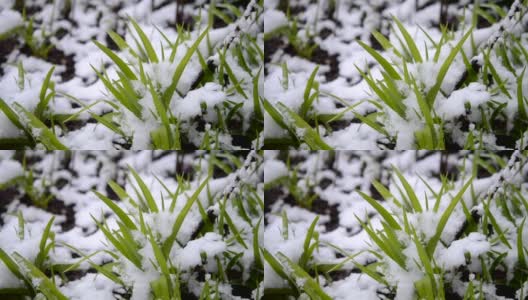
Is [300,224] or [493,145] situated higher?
[493,145]

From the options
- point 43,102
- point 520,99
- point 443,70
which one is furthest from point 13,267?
point 520,99

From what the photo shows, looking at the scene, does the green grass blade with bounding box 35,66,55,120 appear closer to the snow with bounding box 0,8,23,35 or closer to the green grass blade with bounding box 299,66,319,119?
the snow with bounding box 0,8,23,35

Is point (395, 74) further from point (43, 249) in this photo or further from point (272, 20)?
point (43, 249)

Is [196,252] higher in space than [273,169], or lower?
lower

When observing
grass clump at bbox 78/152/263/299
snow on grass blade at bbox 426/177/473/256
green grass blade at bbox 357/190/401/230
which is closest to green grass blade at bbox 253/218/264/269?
grass clump at bbox 78/152/263/299

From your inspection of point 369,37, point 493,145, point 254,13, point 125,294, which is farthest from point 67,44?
point 493,145

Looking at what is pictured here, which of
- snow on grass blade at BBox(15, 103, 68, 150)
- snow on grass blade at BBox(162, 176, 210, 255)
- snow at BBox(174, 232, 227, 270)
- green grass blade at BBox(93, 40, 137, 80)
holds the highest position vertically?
green grass blade at BBox(93, 40, 137, 80)

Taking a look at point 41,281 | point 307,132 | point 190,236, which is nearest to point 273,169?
point 307,132

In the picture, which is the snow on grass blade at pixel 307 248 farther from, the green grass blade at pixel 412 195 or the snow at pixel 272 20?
the snow at pixel 272 20

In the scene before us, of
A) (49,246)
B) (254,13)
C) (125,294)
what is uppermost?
(254,13)

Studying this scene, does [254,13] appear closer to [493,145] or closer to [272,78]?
[272,78]

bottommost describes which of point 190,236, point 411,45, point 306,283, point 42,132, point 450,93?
point 306,283
